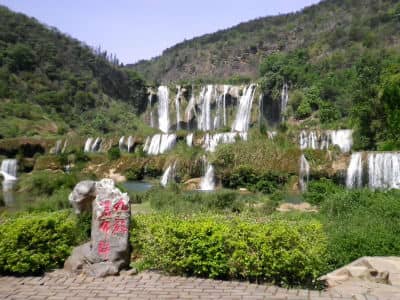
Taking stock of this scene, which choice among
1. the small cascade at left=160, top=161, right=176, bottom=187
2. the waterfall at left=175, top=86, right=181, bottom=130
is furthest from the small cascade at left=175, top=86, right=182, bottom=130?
the small cascade at left=160, top=161, right=176, bottom=187

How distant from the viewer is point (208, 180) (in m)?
27.8

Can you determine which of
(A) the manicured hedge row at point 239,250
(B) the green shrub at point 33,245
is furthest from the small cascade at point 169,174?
(A) the manicured hedge row at point 239,250

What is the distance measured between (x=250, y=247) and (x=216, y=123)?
2006 inches

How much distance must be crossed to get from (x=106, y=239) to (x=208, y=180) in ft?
71.2

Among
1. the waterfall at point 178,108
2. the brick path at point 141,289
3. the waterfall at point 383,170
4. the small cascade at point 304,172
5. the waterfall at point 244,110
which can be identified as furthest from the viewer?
the waterfall at point 178,108

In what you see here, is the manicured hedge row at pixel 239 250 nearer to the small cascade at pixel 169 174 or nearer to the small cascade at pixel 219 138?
the small cascade at pixel 169 174

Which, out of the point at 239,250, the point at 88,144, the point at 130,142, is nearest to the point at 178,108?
the point at 88,144

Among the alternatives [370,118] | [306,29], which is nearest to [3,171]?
[370,118]

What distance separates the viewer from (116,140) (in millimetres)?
42188

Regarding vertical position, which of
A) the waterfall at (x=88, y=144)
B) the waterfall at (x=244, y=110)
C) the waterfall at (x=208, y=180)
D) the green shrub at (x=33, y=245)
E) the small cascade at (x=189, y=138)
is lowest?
the waterfall at (x=208, y=180)

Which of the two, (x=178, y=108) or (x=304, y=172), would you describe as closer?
(x=304, y=172)

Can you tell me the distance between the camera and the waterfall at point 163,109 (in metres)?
61.6

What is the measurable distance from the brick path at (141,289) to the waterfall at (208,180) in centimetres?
2145

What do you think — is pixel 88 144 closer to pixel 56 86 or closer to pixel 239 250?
pixel 56 86
